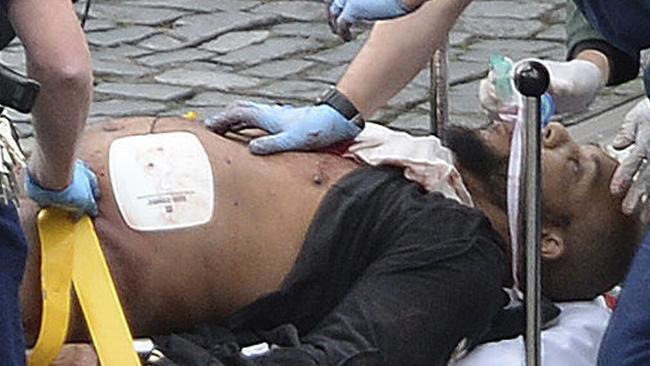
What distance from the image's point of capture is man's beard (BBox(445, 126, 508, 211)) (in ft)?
10.6

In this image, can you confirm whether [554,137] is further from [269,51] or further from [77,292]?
[269,51]

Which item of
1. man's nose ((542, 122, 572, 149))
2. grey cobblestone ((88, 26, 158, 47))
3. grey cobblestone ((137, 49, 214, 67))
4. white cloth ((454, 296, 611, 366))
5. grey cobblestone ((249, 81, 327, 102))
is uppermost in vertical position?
man's nose ((542, 122, 572, 149))

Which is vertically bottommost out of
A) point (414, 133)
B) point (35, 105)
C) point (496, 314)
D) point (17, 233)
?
point (414, 133)

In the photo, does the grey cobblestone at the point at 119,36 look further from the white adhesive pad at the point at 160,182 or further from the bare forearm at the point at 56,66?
the bare forearm at the point at 56,66

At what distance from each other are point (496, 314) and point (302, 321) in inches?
16.3

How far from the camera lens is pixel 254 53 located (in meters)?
5.89

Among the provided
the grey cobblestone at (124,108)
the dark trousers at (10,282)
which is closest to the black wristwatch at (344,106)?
the dark trousers at (10,282)

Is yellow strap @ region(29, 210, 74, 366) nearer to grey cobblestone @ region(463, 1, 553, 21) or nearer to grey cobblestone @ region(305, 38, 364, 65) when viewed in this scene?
grey cobblestone @ region(305, 38, 364, 65)

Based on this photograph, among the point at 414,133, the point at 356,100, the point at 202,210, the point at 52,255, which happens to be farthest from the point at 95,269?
the point at 414,133

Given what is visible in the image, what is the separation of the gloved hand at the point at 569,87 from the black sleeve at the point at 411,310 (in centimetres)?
40

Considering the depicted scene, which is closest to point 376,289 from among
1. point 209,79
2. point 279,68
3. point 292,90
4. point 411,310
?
point 411,310

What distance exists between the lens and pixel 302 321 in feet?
9.82

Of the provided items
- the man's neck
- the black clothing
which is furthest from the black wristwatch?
the man's neck

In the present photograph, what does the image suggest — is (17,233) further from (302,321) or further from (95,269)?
(302,321)
